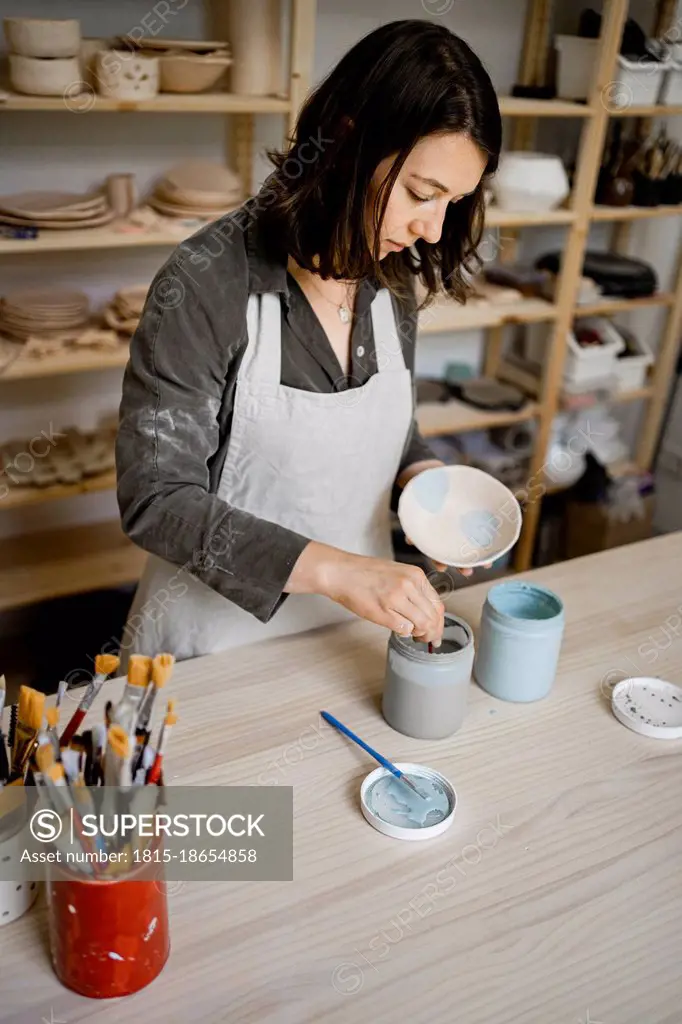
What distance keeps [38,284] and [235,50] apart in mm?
850

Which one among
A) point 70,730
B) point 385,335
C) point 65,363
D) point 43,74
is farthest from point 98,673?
point 43,74

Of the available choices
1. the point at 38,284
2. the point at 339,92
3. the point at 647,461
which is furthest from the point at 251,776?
the point at 647,461

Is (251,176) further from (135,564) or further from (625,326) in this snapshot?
(625,326)

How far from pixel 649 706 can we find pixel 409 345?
71 centimetres

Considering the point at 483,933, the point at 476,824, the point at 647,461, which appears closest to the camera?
the point at 483,933

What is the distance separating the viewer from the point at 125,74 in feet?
7.52

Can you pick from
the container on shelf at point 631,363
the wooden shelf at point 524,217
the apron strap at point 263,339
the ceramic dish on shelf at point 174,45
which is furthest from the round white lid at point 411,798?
the container on shelf at point 631,363

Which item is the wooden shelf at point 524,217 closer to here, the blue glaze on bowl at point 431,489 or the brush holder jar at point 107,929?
the blue glaze on bowl at point 431,489

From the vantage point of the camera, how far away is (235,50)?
250 cm

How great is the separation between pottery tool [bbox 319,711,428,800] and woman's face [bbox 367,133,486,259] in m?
0.66

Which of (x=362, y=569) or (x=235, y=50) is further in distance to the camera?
(x=235, y=50)

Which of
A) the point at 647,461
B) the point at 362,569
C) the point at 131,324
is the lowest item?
the point at 647,461

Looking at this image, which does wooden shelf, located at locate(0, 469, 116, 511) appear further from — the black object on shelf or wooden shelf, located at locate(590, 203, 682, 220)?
wooden shelf, located at locate(590, 203, 682, 220)

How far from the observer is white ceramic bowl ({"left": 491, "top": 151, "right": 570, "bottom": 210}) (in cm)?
293
